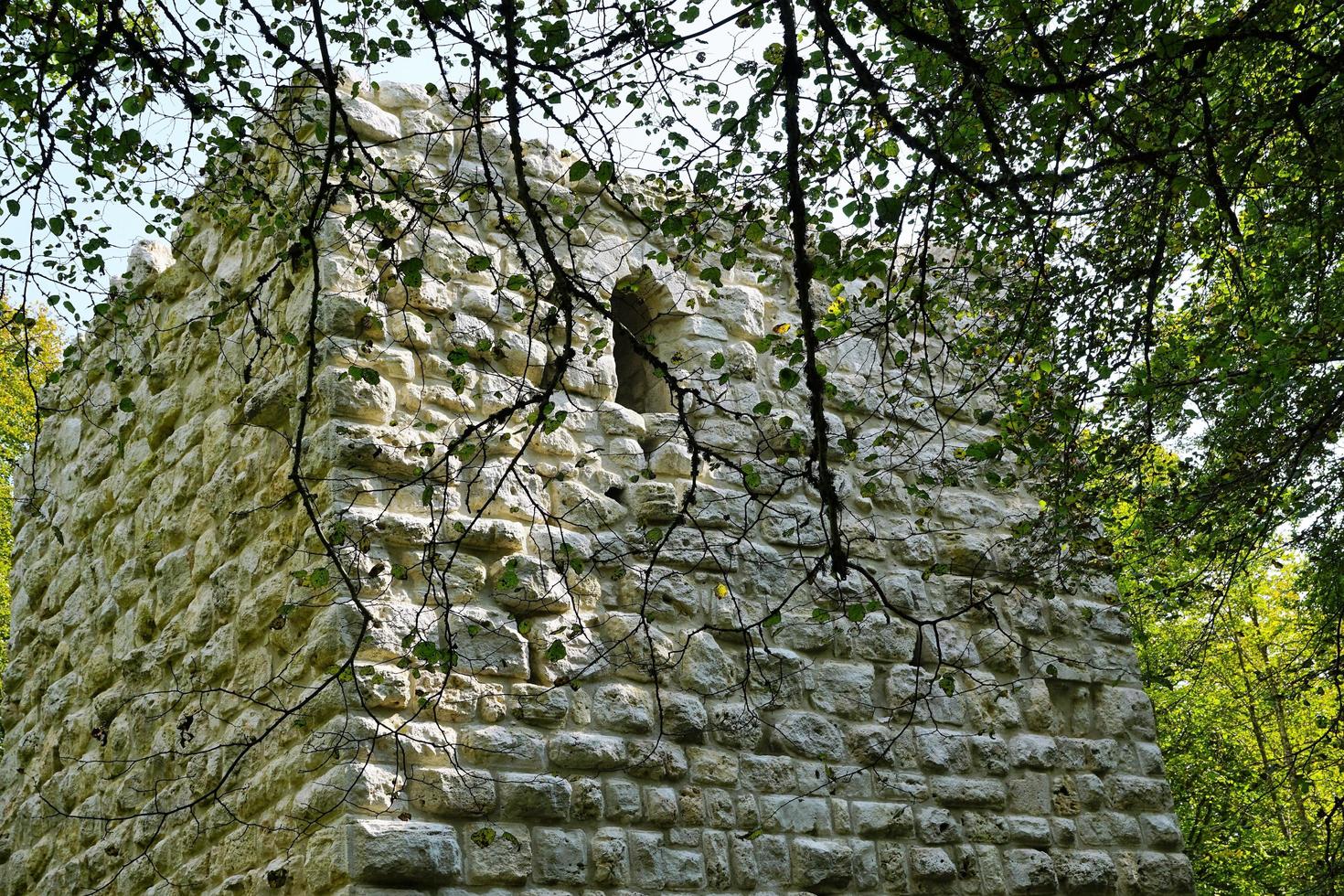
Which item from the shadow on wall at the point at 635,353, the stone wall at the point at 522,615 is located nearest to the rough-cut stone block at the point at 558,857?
the stone wall at the point at 522,615

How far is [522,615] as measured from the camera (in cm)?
402

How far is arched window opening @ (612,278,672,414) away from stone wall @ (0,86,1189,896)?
24 millimetres

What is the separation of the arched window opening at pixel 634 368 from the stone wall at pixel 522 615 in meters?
0.02

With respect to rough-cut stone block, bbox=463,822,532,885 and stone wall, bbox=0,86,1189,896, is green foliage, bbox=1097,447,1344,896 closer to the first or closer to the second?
stone wall, bbox=0,86,1189,896

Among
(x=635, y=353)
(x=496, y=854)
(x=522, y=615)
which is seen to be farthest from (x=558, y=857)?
(x=635, y=353)

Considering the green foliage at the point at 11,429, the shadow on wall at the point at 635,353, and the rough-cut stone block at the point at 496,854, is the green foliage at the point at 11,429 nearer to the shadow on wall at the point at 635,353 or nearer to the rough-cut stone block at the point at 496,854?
the shadow on wall at the point at 635,353

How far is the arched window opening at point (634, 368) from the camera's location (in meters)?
4.98

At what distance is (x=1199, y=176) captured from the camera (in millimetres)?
3430

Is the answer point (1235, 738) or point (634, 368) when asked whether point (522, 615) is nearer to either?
point (634, 368)

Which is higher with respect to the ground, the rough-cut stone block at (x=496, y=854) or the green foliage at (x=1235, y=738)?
the green foliage at (x=1235, y=738)

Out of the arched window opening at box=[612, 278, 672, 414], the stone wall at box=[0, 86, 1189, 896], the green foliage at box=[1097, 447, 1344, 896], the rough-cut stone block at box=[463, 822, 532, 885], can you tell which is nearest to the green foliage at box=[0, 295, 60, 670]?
the stone wall at box=[0, 86, 1189, 896]

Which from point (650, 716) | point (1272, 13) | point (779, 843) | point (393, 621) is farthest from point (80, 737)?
point (1272, 13)

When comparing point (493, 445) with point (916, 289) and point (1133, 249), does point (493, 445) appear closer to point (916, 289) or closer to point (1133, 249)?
point (916, 289)

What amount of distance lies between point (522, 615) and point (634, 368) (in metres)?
1.40
